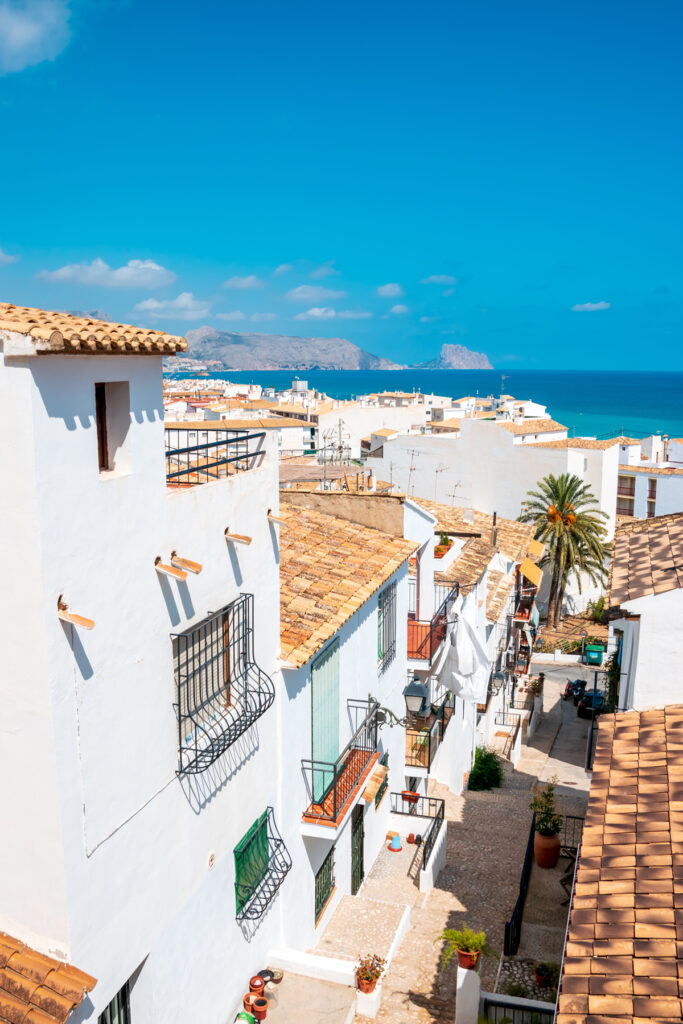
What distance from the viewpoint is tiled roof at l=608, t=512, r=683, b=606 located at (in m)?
12.7

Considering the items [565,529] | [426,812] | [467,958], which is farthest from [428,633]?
[565,529]

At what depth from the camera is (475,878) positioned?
1908 centimetres

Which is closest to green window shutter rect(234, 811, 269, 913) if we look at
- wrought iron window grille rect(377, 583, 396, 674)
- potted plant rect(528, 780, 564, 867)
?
wrought iron window grille rect(377, 583, 396, 674)

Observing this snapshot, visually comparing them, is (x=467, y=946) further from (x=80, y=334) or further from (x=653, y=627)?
(x=80, y=334)

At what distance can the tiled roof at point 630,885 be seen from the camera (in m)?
7.56

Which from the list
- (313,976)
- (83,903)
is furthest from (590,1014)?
(313,976)

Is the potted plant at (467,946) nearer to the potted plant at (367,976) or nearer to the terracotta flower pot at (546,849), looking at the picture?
the potted plant at (367,976)

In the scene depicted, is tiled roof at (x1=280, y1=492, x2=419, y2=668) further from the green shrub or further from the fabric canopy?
the green shrub

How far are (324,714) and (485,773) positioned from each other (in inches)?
545

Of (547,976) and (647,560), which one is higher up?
(647,560)

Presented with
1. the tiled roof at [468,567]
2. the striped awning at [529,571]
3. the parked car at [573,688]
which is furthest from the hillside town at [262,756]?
the parked car at [573,688]

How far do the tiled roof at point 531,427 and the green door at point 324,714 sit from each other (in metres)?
50.3

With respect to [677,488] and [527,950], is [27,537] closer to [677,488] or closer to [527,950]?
[527,950]

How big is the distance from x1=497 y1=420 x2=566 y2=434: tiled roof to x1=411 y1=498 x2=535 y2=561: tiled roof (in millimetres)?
26158
